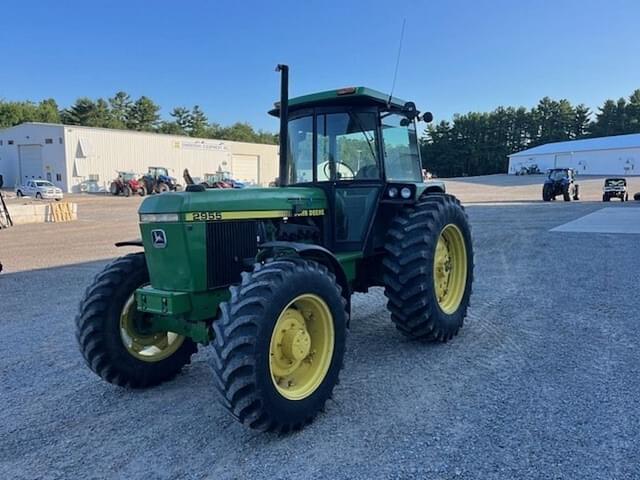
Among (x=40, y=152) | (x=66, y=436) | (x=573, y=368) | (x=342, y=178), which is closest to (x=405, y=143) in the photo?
(x=342, y=178)

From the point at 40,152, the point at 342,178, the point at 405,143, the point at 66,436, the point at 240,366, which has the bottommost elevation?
the point at 66,436

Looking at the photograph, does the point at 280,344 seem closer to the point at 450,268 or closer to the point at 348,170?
the point at 348,170

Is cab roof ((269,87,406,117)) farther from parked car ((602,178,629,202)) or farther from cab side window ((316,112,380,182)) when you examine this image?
parked car ((602,178,629,202))

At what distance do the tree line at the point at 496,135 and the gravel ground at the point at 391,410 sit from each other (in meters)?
79.3

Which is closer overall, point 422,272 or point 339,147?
point 422,272

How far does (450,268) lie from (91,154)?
43037mm

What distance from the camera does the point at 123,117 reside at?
81625 mm

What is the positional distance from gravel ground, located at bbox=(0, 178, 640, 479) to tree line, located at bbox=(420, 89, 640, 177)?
79.3m

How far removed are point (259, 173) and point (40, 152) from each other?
2327 centimetres

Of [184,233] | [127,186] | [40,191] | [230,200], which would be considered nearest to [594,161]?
[127,186]

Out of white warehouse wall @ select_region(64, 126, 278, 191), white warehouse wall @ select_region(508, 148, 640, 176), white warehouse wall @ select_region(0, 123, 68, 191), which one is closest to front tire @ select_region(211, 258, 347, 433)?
white warehouse wall @ select_region(64, 126, 278, 191)

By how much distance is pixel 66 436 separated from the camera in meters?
3.17

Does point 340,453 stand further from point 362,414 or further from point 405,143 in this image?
point 405,143

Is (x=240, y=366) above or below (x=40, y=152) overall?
below
